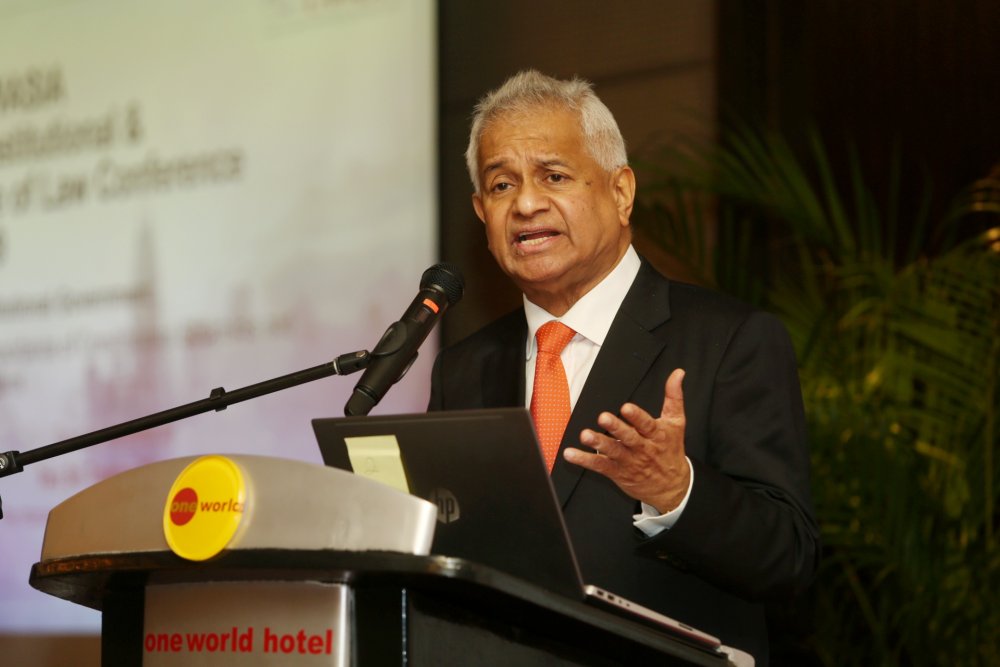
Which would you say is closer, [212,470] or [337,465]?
[212,470]

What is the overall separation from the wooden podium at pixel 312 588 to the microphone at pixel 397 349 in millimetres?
310

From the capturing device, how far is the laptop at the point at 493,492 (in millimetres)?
1225

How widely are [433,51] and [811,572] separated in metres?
2.14

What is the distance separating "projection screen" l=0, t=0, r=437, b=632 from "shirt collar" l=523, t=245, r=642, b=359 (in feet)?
3.88

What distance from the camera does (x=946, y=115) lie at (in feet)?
10.7

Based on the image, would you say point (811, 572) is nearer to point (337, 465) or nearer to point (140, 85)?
point (337, 465)

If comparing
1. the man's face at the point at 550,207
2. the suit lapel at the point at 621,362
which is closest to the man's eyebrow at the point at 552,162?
the man's face at the point at 550,207

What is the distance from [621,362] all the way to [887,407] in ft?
3.43

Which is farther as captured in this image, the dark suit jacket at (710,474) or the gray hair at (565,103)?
the gray hair at (565,103)

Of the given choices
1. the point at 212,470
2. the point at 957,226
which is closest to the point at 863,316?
the point at 957,226

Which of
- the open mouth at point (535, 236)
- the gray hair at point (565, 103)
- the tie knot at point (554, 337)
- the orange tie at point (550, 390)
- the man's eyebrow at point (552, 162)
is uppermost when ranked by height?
the gray hair at point (565, 103)

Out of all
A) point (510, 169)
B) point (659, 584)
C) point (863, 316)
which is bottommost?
point (659, 584)

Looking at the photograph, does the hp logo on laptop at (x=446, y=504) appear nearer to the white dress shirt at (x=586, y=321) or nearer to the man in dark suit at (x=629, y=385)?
the man in dark suit at (x=629, y=385)

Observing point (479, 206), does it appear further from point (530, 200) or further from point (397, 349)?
point (397, 349)
